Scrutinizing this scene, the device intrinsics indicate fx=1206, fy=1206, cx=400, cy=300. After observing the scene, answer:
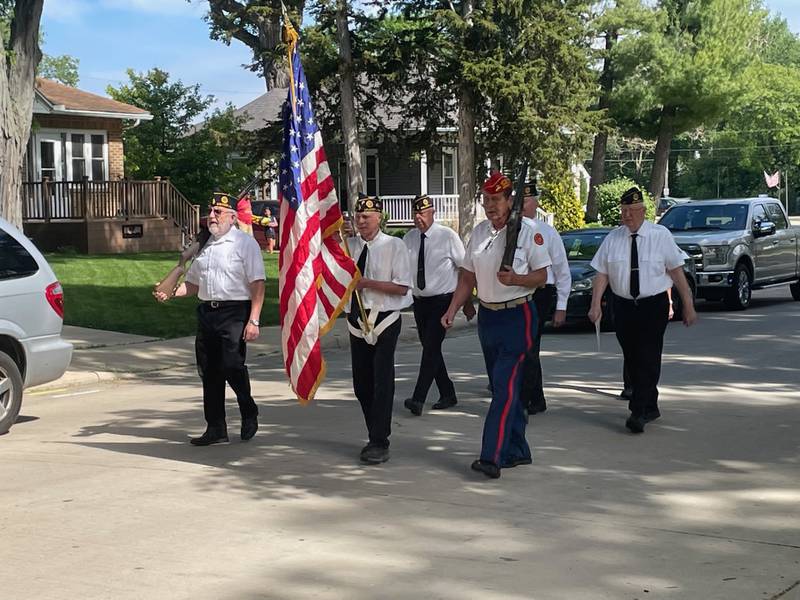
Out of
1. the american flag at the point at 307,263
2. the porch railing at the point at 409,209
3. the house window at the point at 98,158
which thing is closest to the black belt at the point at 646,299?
the american flag at the point at 307,263

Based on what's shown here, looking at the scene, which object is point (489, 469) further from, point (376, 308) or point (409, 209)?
point (409, 209)

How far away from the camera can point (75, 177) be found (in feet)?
126

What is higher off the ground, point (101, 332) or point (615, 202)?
point (615, 202)

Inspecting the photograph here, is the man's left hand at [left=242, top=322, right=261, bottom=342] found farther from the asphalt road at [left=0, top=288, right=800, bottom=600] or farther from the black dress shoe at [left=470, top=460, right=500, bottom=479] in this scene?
the black dress shoe at [left=470, top=460, right=500, bottom=479]

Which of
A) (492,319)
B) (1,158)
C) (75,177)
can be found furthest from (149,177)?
(492,319)

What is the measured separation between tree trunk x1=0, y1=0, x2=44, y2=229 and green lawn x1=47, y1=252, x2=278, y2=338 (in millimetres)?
2111

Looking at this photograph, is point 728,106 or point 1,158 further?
point 728,106

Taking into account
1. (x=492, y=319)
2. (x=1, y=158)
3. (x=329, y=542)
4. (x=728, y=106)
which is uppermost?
(x=728, y=106)

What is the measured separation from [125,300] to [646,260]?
13502 mm

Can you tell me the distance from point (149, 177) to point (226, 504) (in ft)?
110

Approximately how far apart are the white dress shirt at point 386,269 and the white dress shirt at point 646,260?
1.89 metres

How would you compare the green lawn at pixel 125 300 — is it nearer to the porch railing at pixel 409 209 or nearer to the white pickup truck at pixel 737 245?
the white pickup truck at pixel 737 245

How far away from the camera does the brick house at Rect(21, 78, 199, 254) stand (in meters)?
34.9

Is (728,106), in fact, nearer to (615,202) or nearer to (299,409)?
(615,202)
